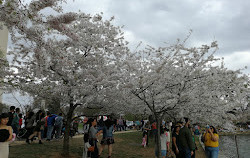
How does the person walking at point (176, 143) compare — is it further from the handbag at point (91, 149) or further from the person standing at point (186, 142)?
the handbag at point (91, 149)

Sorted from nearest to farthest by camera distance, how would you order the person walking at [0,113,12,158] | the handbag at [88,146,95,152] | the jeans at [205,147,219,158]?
the person walking at [0,113,12,158]
the handbag at [88,146,95,152]
the jeans at [205,147,219,158]

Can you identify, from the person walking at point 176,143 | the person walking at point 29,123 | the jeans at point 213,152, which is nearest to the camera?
the person walking at point 176,143

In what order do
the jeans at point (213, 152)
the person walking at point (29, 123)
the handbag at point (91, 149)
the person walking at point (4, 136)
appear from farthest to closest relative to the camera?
the person walking at point (29, 123) → the jeans at point (213, 152) → the handbag at point (91, 149) → the person walking at point (4, 136)

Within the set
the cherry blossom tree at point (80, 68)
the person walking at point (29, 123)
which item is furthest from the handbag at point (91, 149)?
the person walking at point (29, 123)

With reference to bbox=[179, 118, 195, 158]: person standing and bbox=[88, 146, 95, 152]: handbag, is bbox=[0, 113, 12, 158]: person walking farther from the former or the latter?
bbox=[179, 118, 195, 158]: person standing

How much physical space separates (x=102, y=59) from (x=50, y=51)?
395 centimetres

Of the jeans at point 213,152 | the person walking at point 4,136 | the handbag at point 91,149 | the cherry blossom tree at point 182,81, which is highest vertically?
the cherry blossom tree at point 182,81

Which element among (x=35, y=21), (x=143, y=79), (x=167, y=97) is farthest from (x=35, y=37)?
(x=167, y=97)

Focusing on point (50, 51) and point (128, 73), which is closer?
point (50, 51)

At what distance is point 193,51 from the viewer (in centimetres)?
830

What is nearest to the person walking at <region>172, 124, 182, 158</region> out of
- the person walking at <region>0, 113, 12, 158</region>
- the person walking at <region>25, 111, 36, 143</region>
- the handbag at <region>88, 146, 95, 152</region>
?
the handbag at <region>88, 146, 95, 152</region>

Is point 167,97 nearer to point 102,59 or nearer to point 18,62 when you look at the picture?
point 102,59

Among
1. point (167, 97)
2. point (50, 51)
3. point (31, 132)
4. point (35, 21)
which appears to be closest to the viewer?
point (35, 21)

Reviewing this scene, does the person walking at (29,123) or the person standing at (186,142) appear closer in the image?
the person standing at (186,142)
